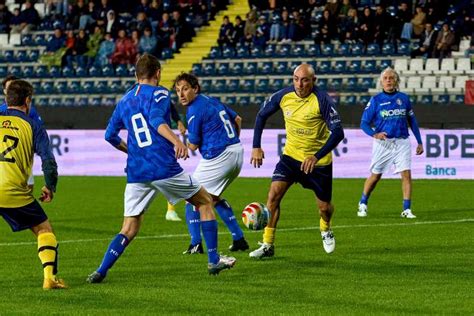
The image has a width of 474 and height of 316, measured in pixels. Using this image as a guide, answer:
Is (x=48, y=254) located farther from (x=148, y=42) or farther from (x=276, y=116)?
(x=148, y=42)

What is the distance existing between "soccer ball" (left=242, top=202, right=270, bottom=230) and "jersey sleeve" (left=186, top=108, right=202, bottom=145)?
1500mm

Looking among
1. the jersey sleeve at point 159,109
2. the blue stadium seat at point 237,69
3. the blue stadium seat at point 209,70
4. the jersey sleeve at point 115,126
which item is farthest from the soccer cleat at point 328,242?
the blue stadium seat at point 209,70

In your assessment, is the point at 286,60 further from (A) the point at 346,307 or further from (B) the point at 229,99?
(A) the point at 346,307

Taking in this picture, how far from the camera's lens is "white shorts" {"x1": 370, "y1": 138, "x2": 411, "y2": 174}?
691 inches

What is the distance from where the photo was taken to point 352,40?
32.3 meters

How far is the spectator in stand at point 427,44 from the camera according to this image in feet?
99.9

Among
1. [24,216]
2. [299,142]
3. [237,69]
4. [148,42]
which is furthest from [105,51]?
[24,216]

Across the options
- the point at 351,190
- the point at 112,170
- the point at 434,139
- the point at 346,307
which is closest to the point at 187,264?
the point at 346,307

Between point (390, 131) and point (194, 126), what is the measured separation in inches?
218

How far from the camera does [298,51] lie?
3328 cm

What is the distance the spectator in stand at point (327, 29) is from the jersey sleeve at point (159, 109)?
2302 cm

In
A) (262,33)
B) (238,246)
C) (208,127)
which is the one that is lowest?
(238,246)

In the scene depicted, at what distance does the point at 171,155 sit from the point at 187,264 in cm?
179

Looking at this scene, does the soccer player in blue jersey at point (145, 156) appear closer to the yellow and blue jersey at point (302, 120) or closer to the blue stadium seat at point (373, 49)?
the yellow and blue jersey at point (302, 120)
